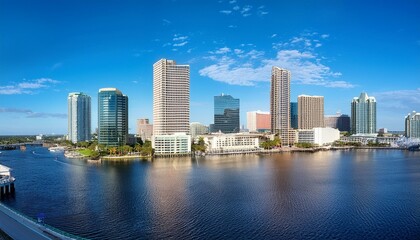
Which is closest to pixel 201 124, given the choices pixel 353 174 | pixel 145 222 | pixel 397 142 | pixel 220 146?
pixel 220 146

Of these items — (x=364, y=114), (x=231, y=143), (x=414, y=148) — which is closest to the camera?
(x=231, y=143)

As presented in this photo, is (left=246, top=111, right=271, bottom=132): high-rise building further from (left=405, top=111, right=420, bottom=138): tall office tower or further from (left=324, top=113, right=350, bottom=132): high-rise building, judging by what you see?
(left=405, top=111, right=420, bottom=138): tall office tower

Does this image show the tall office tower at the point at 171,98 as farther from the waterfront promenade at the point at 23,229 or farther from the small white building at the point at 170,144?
the waterfront promenade at the point at 23,229

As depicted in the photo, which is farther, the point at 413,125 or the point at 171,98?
the point at 413,125

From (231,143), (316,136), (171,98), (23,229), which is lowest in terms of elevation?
(23,229)

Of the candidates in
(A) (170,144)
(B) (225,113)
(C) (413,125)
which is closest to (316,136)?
(B) (225,113)

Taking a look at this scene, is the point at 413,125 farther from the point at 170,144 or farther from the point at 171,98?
the point at 170,144

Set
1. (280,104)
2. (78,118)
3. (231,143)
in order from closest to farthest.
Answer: (231,143) < (280,104) < (78,118)
